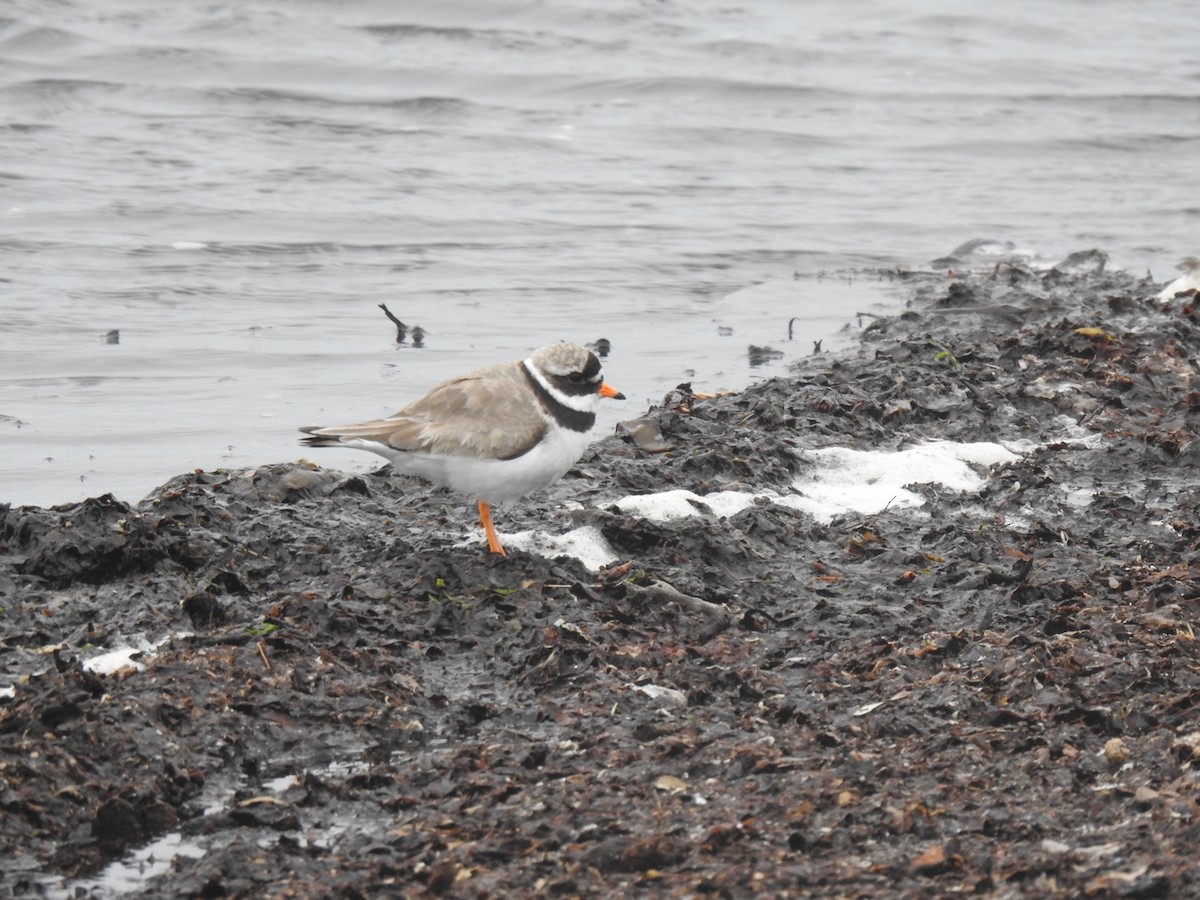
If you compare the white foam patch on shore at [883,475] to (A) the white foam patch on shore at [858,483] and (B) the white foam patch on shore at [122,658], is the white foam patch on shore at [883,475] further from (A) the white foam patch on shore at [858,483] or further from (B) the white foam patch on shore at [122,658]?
(B) the white foam patch on shore at [122,658]

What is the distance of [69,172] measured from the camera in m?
14.3

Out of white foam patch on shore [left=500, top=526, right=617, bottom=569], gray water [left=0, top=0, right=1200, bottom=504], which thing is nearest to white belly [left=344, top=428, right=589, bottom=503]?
white foam patch on shore [left=500, top=526, right=617, bottom=569]

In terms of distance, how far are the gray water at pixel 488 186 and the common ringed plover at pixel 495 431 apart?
1.94 metres

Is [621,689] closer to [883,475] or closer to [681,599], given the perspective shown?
[681,599]

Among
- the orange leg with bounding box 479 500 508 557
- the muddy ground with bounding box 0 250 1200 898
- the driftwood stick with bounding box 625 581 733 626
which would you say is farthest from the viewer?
the orange leg with bounding box 479 500 508 557

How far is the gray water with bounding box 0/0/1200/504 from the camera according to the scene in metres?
9.68

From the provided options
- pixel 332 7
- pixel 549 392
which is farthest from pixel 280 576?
pixel 332 7

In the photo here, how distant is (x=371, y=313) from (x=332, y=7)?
37.5ft

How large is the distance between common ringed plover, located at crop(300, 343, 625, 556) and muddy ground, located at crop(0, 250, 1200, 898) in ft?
1.07

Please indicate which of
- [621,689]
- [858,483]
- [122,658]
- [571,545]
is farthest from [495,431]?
[858,483]

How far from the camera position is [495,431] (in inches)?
236

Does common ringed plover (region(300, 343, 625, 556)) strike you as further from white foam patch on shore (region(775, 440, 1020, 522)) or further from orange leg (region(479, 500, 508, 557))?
white foam patch on shore (region(775, 440, 1020, 522))

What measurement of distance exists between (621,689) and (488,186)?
10.8 metres

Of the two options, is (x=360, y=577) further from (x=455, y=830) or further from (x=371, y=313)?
(x=371, y=313)
